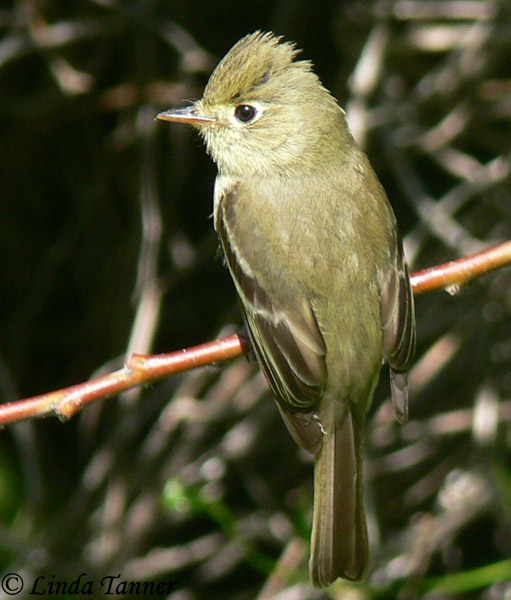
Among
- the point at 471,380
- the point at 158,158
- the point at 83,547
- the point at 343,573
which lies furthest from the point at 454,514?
the point at 158,158

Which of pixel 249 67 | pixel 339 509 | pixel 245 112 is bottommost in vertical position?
pixel 339 509

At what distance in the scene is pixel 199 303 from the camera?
458cm

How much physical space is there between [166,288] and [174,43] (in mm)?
1068

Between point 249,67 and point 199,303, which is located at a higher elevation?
point 249,67

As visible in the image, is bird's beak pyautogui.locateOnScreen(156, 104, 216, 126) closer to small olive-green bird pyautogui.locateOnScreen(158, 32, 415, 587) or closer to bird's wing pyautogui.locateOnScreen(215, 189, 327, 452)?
small olive-green bird pyautogui.locateOnScreen(158, 32, 415, 587)

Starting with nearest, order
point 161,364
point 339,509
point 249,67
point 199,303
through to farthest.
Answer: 1. point 161,364
2. point 339,509
3. point 249,67
4. point 199,303

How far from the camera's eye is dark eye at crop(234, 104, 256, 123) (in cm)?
307

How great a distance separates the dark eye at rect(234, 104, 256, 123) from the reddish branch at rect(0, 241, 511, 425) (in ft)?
2.64

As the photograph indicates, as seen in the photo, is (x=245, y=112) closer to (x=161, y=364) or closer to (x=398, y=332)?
(x=398, y=332)

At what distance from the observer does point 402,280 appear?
275 centimetres

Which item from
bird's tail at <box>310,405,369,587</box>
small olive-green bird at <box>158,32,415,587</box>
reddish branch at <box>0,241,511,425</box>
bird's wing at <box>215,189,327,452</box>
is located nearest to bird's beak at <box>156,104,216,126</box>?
small olive-green bird at <box>158,32,415,587</box>

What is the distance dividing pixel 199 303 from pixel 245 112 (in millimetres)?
1658

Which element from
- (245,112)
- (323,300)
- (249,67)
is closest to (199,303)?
(245,112)

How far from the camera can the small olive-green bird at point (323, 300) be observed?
8.59 ft
